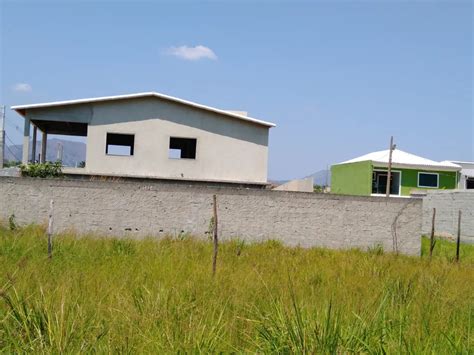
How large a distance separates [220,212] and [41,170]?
878 centimetres

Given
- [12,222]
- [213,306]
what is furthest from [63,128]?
[213,306]

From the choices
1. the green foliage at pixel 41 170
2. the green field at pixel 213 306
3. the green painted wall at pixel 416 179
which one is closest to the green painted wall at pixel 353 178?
Result: the green painted wall at pixel 416 179

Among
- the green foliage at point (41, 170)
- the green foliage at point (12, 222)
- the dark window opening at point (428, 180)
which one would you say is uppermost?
the dark window opening at point (428, 180)

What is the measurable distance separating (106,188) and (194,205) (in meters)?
2.63

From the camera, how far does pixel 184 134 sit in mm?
21250

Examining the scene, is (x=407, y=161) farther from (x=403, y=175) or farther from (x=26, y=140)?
(x=26, y=140)

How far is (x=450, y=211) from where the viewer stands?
22.0 metres

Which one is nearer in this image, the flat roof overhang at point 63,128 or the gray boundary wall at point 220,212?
the gray boundary wall at point 220,212

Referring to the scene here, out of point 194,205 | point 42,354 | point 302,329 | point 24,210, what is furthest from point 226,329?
point 24,210

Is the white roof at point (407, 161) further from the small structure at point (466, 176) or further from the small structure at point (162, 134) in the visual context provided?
the small structure at point (162, 134)

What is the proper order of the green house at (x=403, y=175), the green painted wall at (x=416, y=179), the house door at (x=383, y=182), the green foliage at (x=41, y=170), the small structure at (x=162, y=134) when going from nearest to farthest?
the green foliage at (x=41, y=170) → the small structure at (x=162, y=134) → the green house at (x=403, y=175) → the green painted wall at (x=416, y=179) → the house door at (x=383, y=182)

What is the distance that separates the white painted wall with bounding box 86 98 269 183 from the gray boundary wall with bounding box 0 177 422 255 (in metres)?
6.80

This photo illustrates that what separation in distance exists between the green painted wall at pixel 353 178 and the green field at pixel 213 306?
83.4 feet

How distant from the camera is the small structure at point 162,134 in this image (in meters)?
20.4
